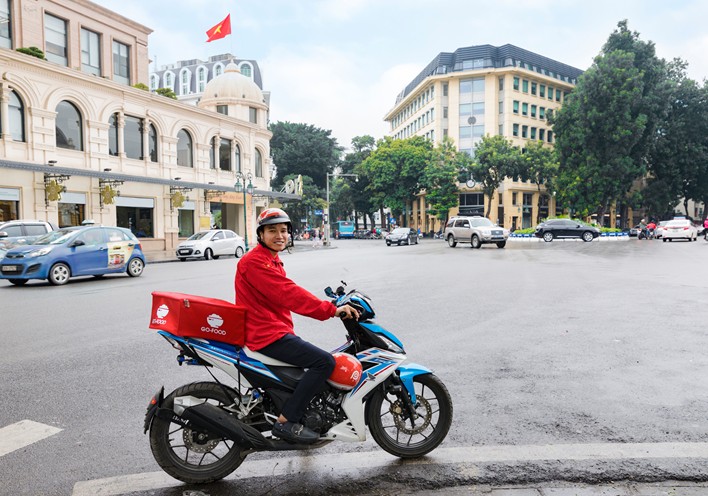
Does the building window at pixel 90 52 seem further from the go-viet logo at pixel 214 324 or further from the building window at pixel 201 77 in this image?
the building window at pixel 201 77

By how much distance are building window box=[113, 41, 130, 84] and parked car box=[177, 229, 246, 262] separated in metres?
13.9

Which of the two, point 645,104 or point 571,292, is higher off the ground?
point 645,104

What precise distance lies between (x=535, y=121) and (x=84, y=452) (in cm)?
7417

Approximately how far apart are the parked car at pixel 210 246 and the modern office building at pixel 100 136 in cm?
572

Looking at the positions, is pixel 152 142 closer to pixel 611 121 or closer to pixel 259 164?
pixel 259 164

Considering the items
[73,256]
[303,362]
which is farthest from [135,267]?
[303,362]

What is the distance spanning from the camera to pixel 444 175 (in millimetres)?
61000

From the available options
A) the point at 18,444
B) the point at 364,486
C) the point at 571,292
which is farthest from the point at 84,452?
the point at 571,292

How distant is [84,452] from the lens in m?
3.54

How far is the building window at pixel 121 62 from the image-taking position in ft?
108

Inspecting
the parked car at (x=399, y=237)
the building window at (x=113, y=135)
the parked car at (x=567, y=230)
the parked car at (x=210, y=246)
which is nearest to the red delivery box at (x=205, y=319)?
the parked car at (x=210, y=246)

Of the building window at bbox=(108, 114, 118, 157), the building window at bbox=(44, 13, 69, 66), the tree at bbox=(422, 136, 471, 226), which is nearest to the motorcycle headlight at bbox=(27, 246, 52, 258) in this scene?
the building window at bbox=(108, 114, 118, 157)

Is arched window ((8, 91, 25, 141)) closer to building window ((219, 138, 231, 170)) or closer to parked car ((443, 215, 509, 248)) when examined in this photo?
building window ((219, 138, 231, 170))

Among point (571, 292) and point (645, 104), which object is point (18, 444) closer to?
point (571, 292)
